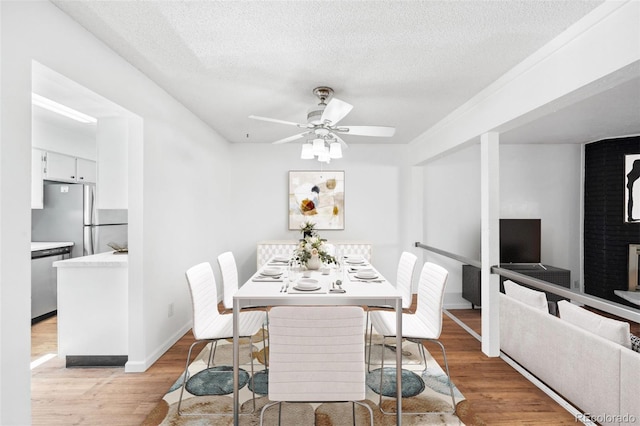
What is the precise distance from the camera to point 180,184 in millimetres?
3488

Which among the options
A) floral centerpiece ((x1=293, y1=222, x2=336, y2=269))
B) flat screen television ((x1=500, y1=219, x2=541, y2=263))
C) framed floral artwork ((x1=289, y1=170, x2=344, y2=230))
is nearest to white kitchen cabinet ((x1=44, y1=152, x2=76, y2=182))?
framed floral artwork ((x1=289, y1=170, x2=344, y2=230))

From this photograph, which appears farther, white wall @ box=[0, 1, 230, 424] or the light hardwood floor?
the light hardwood floor

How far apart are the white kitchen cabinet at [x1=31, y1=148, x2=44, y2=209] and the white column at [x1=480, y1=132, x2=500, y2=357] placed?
4.89 meters

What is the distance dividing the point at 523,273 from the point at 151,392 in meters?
4.31

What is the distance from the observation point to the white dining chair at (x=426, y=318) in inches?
89.2

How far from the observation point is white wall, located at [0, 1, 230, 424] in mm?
1565

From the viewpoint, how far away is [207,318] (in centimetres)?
245

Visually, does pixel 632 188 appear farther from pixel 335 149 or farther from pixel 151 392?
pixel 151 392

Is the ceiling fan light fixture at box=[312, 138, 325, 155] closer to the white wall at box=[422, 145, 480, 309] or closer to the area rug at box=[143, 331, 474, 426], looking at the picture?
the area rug at box=[143, 331, 474, 426]

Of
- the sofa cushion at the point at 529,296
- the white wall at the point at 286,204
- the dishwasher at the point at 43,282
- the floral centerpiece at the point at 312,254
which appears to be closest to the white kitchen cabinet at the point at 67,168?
the dishwasher at the point at 43,282

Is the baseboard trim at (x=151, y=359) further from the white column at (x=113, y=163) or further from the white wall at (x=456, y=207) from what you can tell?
the white wall at (x=456, y=207)

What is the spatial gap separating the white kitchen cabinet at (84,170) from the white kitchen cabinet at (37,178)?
528mm

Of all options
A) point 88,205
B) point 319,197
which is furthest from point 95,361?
point 319,197

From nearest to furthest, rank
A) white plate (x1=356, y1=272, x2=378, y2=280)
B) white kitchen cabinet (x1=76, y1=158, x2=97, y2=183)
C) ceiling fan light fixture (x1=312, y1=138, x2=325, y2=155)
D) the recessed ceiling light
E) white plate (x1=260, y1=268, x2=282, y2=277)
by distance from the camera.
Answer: white plate (x1=356, y1=272, x2=378, y2=280), white plate (x1=260, y1=268, x2=282, y2=277), ceiling fan light fixture (x1=312, y1=138, x2=325, y2=155), the recessed ceiling light, white kitchen cabinet (x1=76, y1=158, x2=97, y2=183)
